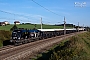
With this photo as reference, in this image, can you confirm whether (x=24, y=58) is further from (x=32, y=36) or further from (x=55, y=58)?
(x=32, y=36)

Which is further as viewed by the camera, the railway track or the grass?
the railway track

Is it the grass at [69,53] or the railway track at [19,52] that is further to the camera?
the railway track at [19,52]

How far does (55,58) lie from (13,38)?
23242mm

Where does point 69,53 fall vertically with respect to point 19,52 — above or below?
above

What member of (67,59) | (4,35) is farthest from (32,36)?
(67,59)

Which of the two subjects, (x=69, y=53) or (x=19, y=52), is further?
(x=19, y=52)

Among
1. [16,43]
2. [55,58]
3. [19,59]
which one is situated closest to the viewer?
[55,58]

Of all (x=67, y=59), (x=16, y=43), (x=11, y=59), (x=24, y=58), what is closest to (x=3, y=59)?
(x=11, y=59)

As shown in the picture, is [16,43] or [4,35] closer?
[16,43]

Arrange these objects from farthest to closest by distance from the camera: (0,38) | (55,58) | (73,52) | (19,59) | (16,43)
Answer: (0,38) → (16,43) → (19,59) → (73,52) → (55,58)

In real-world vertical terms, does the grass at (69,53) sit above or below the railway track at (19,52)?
above

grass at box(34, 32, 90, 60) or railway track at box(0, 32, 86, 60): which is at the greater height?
grass at box(34, 32, 90, 60)

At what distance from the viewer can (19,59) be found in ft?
70.4

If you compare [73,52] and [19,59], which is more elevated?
[73,52]
